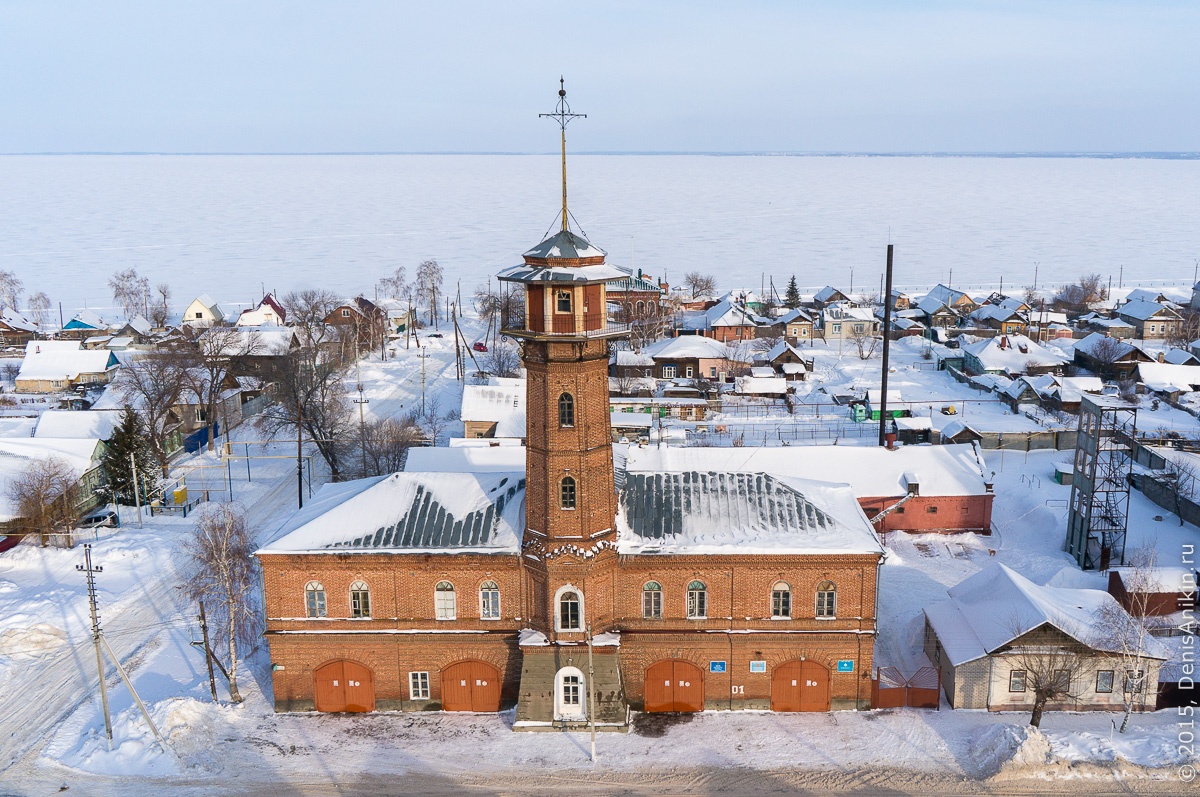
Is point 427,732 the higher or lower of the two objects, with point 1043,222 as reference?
lower

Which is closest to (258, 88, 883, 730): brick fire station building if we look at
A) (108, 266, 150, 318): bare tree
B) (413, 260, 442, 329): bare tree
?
(413, 260, 442, 329): bare tree

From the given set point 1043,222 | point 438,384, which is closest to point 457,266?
point 438,384

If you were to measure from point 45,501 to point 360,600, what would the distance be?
23.2 m

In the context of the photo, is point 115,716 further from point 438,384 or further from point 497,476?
point 438,384

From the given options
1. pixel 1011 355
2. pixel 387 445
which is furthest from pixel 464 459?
pixel 1011 355

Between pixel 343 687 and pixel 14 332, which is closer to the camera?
pixel 343 687

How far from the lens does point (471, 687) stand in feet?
99.8

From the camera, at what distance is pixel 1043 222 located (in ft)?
656

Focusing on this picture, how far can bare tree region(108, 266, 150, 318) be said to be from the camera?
113 meters

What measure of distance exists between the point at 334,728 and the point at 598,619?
29.9ft

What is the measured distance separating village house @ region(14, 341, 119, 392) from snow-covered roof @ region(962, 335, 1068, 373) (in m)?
70.3

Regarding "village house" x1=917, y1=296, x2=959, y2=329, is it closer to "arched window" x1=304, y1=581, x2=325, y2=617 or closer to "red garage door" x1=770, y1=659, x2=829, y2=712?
"red garage door" x1=770, y1=659, x2=829, y2=712

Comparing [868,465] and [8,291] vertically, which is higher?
[8,291]

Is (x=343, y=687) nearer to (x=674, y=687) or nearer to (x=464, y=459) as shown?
(x=674, y=687)
